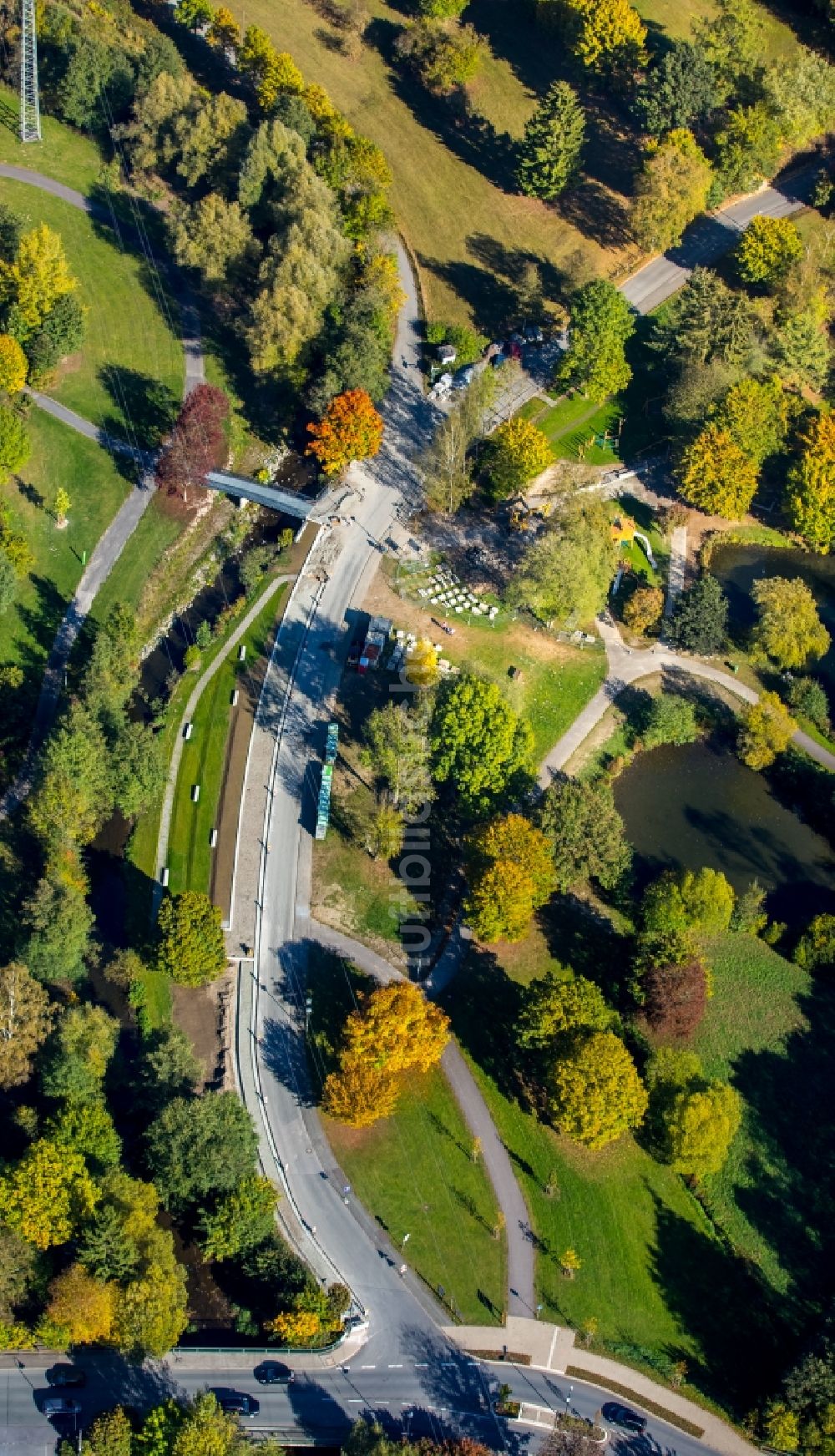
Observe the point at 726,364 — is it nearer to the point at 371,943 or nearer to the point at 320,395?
the point at 320,395

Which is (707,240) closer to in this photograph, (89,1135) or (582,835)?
(582,835)

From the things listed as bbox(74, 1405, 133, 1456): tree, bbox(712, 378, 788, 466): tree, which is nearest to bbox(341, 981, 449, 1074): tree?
bbox(74, 1405, 133, 1456): tree

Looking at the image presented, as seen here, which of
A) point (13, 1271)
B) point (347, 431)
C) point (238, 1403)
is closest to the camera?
point (13, 1271)

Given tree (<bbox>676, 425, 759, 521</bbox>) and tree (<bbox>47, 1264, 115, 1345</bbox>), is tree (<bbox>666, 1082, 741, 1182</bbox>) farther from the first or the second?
tree (<bbox>676, 425, 759, 521</bbox>)

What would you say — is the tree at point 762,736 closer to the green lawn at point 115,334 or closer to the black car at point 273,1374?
the black car at point 273,1374

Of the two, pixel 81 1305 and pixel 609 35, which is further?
pixel 609 35

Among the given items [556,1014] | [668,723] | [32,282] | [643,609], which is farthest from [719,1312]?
[32,282]
